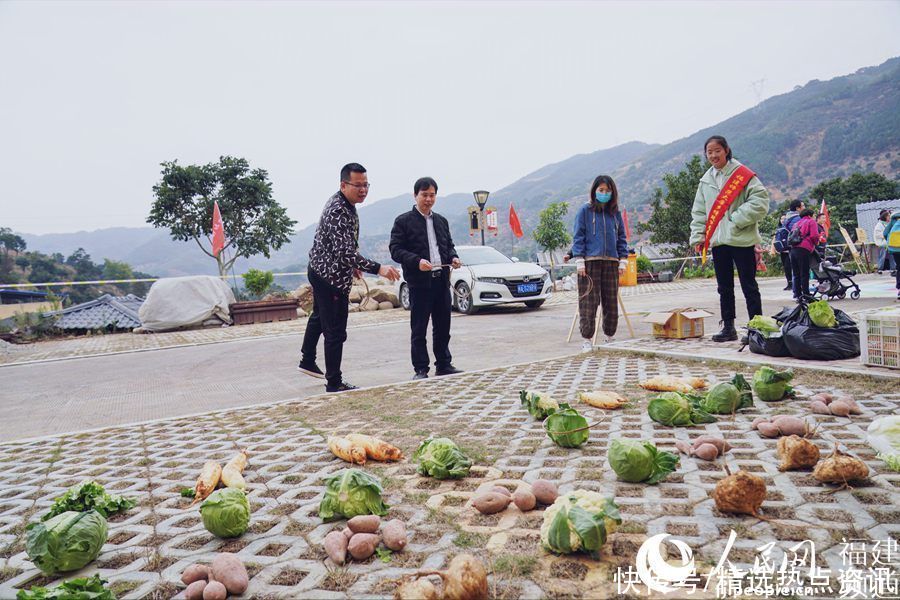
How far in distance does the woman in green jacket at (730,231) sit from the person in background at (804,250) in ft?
16.2

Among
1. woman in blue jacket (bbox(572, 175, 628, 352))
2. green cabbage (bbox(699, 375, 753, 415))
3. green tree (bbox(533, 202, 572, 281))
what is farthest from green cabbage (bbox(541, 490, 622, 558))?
green tree (bbox(533, 202, 572, 281))

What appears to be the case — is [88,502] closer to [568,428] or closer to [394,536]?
[394,536]

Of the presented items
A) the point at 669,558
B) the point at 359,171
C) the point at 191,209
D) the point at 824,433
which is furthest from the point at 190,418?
the point at 191,209

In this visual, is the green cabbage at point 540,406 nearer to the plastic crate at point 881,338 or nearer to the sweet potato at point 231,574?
the sweet potato at point 231,574

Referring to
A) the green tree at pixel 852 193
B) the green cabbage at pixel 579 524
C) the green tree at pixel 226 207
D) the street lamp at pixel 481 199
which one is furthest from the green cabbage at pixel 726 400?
the green tree at pixel 852 193

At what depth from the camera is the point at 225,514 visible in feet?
7.54

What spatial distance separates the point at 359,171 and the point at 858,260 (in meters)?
23.1

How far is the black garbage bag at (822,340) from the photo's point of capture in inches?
197

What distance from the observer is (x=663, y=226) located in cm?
3494

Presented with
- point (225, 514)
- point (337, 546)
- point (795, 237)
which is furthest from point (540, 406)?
point (795, 237)

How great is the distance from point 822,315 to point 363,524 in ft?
15.3

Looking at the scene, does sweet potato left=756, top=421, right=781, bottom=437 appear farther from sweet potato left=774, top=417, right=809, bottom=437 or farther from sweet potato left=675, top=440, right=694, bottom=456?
sweet potato left=675, top=440, right=694, bottom=456

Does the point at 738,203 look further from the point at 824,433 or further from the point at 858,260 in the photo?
the point at 858,260

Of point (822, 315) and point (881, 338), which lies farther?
point (822, 315)
